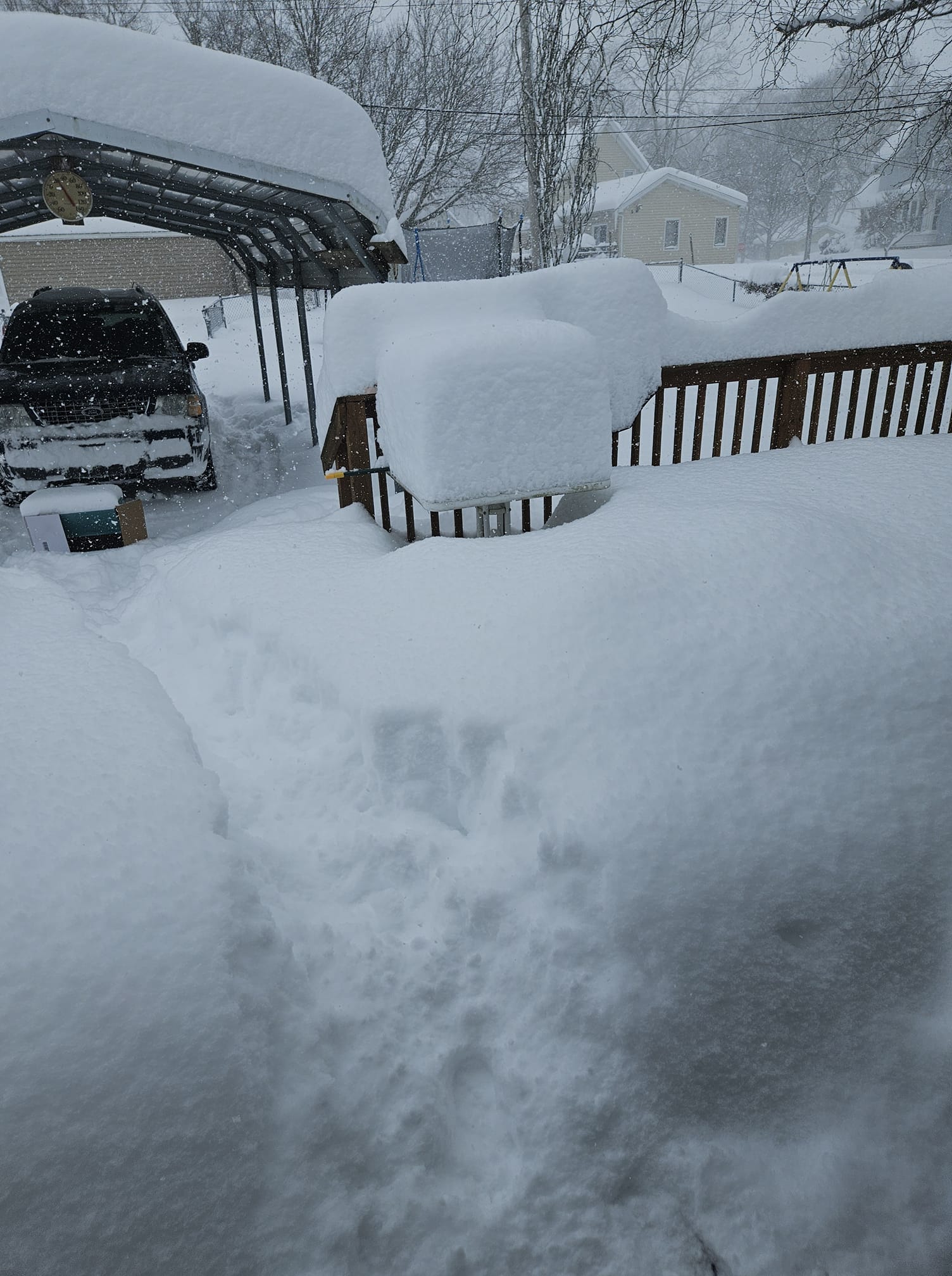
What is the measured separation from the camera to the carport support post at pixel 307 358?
922cm

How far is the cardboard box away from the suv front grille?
2.79 feet

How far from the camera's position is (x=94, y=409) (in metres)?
6.79

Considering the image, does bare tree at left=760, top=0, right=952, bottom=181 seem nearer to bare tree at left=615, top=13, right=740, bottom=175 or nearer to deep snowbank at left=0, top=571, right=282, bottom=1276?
deep snowbank at left=0, top=571, right=282, bottom=1276

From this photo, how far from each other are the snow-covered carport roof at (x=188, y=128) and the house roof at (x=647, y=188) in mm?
33624

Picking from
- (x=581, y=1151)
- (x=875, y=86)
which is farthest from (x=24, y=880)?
(x=875, y=86)

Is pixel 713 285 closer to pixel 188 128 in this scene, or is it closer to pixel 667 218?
pixel 667 218

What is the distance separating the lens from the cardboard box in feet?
19.5

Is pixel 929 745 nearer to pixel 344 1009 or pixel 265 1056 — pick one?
pixel 344 1009

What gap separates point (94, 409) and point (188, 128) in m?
2.46

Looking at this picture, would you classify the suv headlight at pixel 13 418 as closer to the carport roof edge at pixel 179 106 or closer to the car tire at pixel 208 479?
the car tire at pixel 208 479

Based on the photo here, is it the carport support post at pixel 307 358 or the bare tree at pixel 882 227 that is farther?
the bare tree at pixel 882 227

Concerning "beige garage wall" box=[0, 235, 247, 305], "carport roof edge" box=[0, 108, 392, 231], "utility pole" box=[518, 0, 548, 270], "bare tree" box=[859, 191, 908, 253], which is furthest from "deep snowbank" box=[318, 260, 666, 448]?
"bare tree" box=[859, 191, 908, 253]

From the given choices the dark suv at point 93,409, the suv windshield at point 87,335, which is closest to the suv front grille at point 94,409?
the dark suv at point 93,409

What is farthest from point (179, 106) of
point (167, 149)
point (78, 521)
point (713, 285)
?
point (713, 285)
